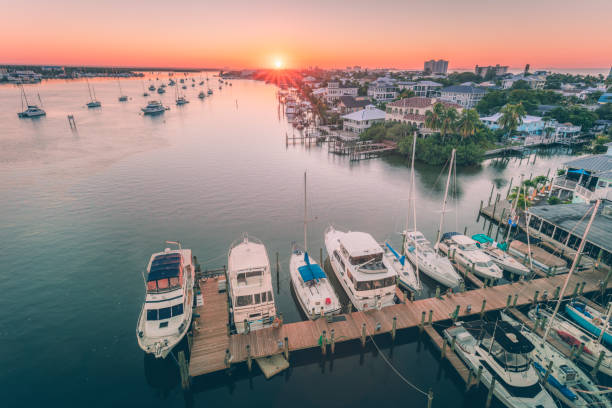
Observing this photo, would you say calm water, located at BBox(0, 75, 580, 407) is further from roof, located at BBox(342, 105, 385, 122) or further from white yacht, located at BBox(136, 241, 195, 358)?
roof, located at BBox(342, 105, 385, 122)

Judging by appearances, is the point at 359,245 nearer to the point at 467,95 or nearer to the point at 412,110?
the point at 412,110

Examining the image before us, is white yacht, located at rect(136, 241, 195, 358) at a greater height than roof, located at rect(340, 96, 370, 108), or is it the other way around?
roof, located at rect(340, 96, 370, 108)

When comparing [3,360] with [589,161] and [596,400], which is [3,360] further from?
[589,161]

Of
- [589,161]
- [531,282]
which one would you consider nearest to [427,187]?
[589,161]

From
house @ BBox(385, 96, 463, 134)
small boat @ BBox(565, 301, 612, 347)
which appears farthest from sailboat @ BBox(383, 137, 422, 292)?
house @ BBox(385, 96, 463, 134)

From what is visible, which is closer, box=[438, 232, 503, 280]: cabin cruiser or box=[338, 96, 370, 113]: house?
box=[438, 232, 503, 280]: cabin cruiser

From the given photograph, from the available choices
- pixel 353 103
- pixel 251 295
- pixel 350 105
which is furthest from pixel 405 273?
pixel 353 103

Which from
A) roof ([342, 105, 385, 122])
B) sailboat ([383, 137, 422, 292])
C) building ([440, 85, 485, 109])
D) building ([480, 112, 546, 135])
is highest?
building ([440, 85, 485, 109])
